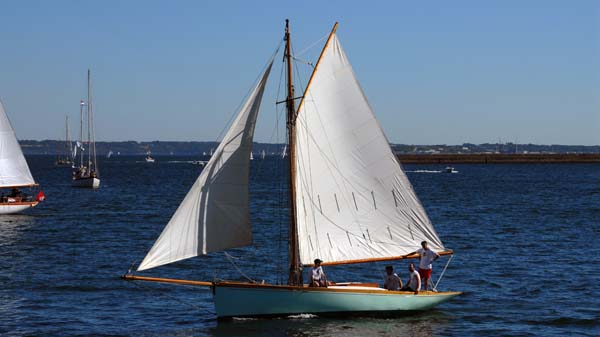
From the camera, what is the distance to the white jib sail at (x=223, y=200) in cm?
3016

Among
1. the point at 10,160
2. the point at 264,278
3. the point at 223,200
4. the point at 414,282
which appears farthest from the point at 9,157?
the point at 414,282

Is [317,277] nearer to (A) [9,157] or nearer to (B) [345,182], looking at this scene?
(B) [345,182]

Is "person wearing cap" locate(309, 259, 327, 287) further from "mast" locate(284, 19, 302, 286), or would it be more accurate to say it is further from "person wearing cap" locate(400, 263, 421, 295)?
"person wearing cap" locate(400, 263, 421, 295)

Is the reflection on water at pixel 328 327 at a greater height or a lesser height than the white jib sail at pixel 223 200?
lesser

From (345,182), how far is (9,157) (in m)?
50.1

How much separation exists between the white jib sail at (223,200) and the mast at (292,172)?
137cm

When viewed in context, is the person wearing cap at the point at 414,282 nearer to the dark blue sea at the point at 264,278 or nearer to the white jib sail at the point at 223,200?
the dark blue sea at the point at 264,278

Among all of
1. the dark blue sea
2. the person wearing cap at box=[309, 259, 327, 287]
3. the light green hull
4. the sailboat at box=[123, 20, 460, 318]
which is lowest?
the dark blue sea

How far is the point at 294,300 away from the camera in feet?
103

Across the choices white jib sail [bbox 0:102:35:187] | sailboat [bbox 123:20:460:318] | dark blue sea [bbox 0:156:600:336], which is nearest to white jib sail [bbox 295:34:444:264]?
sailboat [bbox 123:20:460:318]

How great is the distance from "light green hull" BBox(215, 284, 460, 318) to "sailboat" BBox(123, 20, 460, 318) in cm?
3

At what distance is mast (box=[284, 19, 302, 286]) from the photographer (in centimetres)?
3209

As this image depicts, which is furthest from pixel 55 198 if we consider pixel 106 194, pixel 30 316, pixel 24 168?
pixel 30 316

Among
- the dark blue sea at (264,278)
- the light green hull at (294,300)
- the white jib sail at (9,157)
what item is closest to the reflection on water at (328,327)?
the dark blue sea at (264,278)
